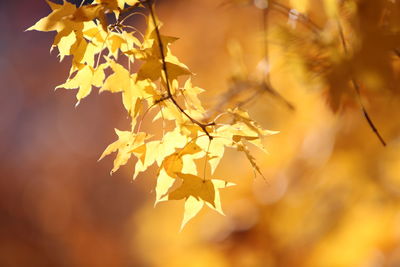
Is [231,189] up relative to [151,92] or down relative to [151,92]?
down

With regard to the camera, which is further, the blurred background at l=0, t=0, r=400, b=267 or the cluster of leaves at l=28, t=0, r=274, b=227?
the blurred background at l=0, t=0, r=400, b=267

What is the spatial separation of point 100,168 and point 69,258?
2.51ft

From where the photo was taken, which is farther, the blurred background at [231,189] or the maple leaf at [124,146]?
the blurred background at [231,189]

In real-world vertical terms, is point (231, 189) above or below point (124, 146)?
below

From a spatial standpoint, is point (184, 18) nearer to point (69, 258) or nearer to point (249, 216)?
point (249, 216)

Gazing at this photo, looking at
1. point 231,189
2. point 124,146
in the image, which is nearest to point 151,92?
point 124,146

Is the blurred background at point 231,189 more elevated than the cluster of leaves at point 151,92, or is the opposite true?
the cluster of leaves at point 151,92

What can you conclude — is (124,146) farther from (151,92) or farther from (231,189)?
(231,189)

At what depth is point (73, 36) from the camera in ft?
1.71

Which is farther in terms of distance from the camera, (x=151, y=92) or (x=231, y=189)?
(x=231, y=189)

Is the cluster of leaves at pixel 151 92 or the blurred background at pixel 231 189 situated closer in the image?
the cluster of leaves at pixel 151 92

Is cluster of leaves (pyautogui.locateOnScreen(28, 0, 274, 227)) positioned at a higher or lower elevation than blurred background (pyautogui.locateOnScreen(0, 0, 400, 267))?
higher

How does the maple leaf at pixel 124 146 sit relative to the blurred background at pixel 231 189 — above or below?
above

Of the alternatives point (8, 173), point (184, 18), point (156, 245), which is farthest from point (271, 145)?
point (8, 173)
